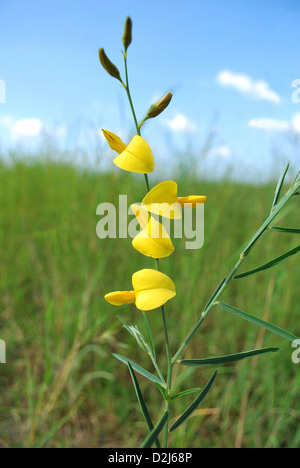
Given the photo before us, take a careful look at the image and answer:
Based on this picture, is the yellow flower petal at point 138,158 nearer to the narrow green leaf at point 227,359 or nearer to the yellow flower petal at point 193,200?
the yellow flower petal at point 193,200

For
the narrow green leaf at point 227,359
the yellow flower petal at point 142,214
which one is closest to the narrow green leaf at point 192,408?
the narrow green leaf at point 227,359

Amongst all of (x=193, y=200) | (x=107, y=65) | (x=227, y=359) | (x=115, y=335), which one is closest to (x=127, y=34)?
(x=107, y=65)

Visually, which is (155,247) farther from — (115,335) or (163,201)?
(115,335)

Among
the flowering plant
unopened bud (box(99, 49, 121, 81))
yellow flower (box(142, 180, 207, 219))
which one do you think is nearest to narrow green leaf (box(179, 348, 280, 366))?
the flowering plant

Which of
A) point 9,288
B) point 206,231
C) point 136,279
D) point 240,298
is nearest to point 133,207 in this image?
point 136,279

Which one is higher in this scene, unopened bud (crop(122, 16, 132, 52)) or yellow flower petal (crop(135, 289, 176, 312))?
unopened bud (crop(122, 16, 132, 52))

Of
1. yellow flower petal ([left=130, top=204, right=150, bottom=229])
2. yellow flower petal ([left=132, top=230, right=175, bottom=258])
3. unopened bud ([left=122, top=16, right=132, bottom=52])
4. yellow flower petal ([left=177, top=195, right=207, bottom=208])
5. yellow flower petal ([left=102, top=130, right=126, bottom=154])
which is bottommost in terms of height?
yellow flower petal ([left=132, top=230, right=175, bottom=258])

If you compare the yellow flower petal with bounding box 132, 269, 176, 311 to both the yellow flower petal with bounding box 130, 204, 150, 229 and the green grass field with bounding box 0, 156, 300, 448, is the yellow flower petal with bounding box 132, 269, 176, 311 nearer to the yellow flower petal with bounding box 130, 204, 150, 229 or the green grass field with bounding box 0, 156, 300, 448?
the yellow flower petal with bounding box 130, 204, 150, 229
